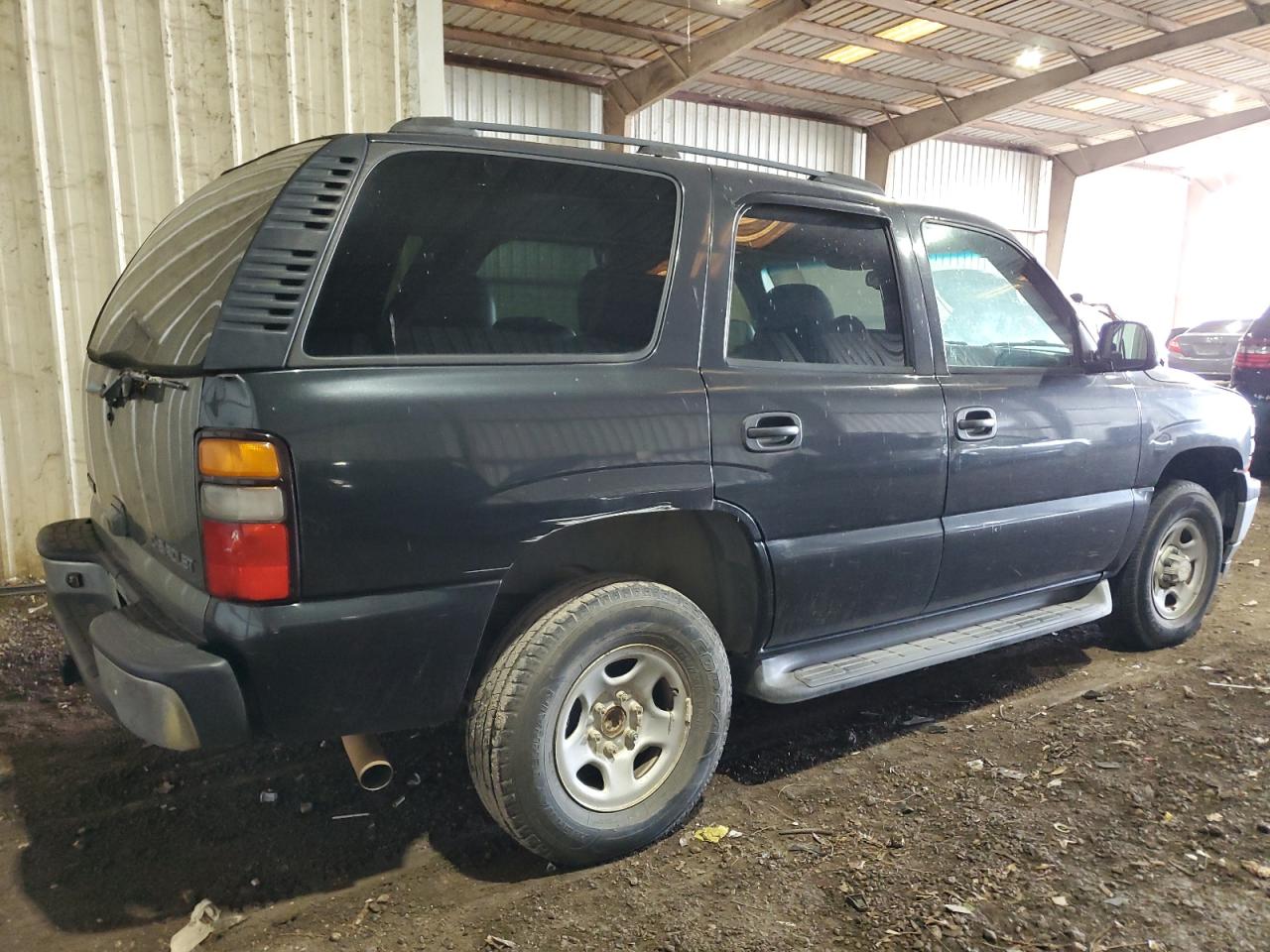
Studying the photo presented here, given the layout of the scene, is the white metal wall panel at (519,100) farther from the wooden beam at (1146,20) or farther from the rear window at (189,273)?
the rear window at (189,273)

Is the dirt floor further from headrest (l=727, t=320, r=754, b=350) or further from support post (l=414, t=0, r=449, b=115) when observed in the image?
support post (l=414, t=0, r=449, b=115)

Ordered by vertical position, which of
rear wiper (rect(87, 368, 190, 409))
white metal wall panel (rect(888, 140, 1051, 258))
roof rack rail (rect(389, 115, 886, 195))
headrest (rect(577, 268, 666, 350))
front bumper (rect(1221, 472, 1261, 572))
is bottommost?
front bumper (rect(1221, 472, 1261, 572))

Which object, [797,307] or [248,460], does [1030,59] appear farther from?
[248,460]

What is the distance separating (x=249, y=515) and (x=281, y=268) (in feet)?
1.90

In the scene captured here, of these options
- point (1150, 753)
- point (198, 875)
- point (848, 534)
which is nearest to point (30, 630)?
point (198, 875)

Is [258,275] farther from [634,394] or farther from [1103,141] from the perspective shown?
[1103,141]

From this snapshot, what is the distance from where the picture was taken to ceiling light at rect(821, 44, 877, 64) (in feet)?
40.6

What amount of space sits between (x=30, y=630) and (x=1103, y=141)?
20.6m

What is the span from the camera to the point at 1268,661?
13.7 ft

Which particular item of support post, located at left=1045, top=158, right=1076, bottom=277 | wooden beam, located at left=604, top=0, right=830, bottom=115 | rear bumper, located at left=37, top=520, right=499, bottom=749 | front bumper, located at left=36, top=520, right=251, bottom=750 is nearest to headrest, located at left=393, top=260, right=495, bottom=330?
rear bumper, located at left=37, top=520, right=499, bottom=749

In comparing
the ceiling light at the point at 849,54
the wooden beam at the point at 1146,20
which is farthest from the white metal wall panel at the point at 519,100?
the wooden beam at the point at 1146,20

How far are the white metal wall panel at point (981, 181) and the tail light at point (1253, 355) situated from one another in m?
8.80

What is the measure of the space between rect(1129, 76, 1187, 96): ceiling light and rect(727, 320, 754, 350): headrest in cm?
1542

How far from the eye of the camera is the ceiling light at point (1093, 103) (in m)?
15.5
